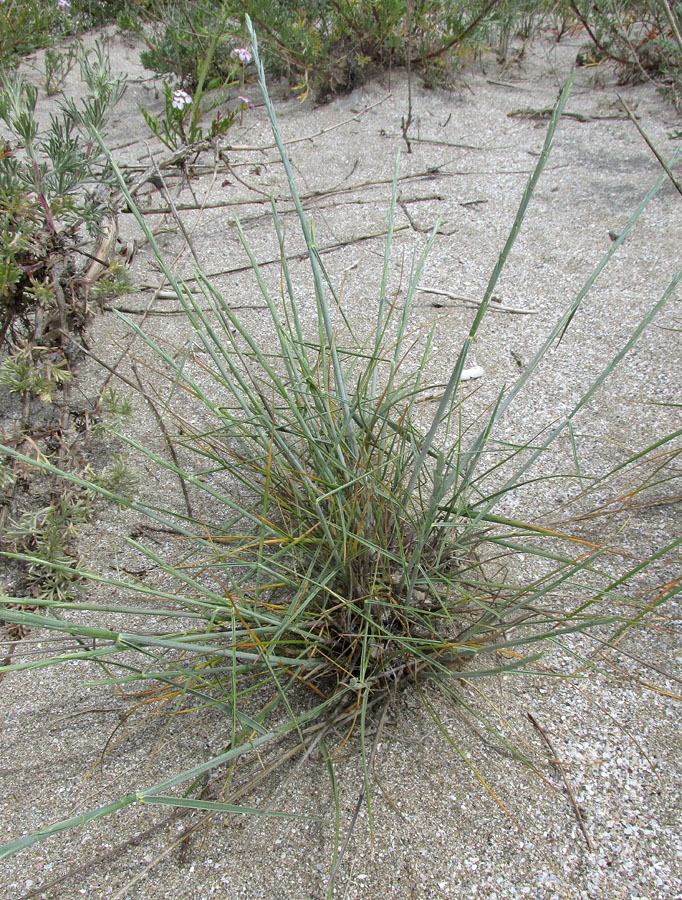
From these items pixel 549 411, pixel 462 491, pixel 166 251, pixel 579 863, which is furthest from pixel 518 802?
pixel 166 251

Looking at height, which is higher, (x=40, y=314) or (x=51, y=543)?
(x=40, y=314)

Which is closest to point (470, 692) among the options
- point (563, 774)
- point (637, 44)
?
point (563, 774)

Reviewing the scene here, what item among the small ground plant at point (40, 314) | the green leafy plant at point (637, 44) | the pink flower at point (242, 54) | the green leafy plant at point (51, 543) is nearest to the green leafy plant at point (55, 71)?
the pink flower at point (242, 54)

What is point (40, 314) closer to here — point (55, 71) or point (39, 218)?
point (39, 218)

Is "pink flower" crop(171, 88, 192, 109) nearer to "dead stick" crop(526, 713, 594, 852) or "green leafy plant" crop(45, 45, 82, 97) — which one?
"green leafy plant" crop(45, 45, 82, 97)

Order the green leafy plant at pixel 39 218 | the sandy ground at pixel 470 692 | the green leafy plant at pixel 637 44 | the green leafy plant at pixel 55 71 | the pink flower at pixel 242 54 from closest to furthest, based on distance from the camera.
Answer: the sandy ground at pixel 470 692
the green leafy plant at pixel 39 218
the pink flower at pixel 242 54
the green leafy plant at pixel 637 44
the green leafy plant at pixel 55 71

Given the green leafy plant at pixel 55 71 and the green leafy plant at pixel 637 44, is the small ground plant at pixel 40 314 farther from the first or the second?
the green leafy plant at pixel 637 44

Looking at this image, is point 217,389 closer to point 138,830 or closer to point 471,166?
point 138,830

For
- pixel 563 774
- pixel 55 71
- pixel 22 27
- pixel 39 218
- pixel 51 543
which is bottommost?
pixel 563 774

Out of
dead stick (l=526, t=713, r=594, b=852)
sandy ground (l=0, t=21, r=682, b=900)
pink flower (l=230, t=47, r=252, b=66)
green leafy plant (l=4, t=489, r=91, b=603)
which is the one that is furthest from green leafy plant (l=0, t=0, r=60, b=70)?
dead stick (l=526, t=713, r=594, b=852)
